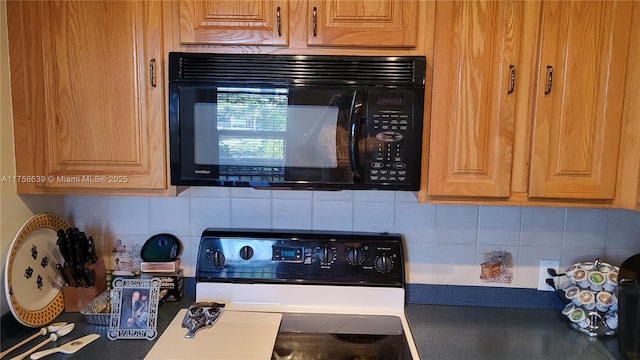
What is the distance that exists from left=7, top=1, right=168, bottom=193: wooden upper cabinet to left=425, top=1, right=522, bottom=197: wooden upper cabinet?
825 millimetres

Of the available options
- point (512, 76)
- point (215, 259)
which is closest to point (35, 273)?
point (215, 259)

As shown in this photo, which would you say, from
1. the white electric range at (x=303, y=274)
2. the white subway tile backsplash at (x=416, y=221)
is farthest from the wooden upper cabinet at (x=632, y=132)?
the white electric range at (x=303, y=274)

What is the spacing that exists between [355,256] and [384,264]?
111mm

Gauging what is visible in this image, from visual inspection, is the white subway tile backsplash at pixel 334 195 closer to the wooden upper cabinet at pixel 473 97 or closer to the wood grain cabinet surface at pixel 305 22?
the wooden upper cabinet at pixel 473 97

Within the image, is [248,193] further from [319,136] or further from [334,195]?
[319,136]

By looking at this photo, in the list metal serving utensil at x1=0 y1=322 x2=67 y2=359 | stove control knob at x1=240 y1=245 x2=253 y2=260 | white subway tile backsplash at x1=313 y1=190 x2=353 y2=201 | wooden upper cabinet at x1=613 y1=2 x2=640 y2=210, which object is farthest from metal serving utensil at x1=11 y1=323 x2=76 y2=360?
wooden upper cabinet at x1=613 y1=2 x2=640 y2=210

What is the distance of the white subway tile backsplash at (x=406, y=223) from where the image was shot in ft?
4.85

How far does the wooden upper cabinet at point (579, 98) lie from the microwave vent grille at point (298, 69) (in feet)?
1.24

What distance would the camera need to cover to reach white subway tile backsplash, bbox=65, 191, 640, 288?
4.85 feet

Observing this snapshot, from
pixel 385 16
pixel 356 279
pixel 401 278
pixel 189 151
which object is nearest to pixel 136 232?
pixel 189 151

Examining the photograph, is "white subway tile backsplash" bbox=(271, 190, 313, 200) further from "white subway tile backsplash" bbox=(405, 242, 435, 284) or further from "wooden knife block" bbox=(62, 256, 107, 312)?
"wooden knife block" bbox=(62, 256, 107, 312)

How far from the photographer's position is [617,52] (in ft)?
3.67

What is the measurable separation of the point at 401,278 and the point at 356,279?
16cm

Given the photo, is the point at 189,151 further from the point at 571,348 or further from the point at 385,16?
the point at 571,348
